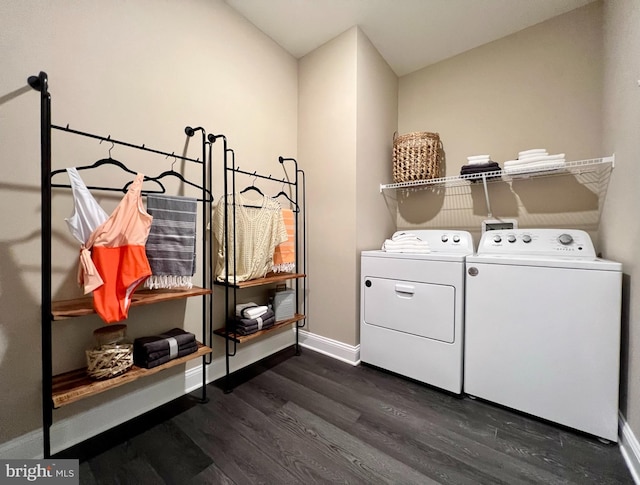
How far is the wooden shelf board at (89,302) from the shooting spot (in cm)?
99

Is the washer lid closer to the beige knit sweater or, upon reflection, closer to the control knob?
the control knob

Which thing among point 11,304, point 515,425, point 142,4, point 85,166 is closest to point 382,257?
point 515,425

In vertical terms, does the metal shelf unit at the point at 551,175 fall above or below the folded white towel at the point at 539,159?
below

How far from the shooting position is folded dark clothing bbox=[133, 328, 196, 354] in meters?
1.23

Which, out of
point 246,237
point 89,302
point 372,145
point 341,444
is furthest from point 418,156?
point 89,302

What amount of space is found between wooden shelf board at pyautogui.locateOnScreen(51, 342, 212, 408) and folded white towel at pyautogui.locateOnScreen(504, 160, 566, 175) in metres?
2.34

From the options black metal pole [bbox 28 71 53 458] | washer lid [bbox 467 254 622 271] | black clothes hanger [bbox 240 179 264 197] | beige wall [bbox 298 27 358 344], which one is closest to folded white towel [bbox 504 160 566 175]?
washer lid [bbox 467 254 622 271]

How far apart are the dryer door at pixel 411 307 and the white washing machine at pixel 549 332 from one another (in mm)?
123

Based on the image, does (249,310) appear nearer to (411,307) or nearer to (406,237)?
(411,307)

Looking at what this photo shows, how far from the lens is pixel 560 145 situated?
5.96 feet

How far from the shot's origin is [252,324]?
1.68 meters

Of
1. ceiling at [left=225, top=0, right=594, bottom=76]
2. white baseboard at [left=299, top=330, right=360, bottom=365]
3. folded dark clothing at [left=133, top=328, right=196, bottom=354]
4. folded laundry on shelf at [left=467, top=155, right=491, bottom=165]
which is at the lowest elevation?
white baseboard at [left=299, top=330, right=360, bottom=365]

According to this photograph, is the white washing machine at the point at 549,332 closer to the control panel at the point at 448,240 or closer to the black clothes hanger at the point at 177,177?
the control panel at the point at 448,240

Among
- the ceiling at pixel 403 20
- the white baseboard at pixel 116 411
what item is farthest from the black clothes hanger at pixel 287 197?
the ceiling at pixel 403 20
